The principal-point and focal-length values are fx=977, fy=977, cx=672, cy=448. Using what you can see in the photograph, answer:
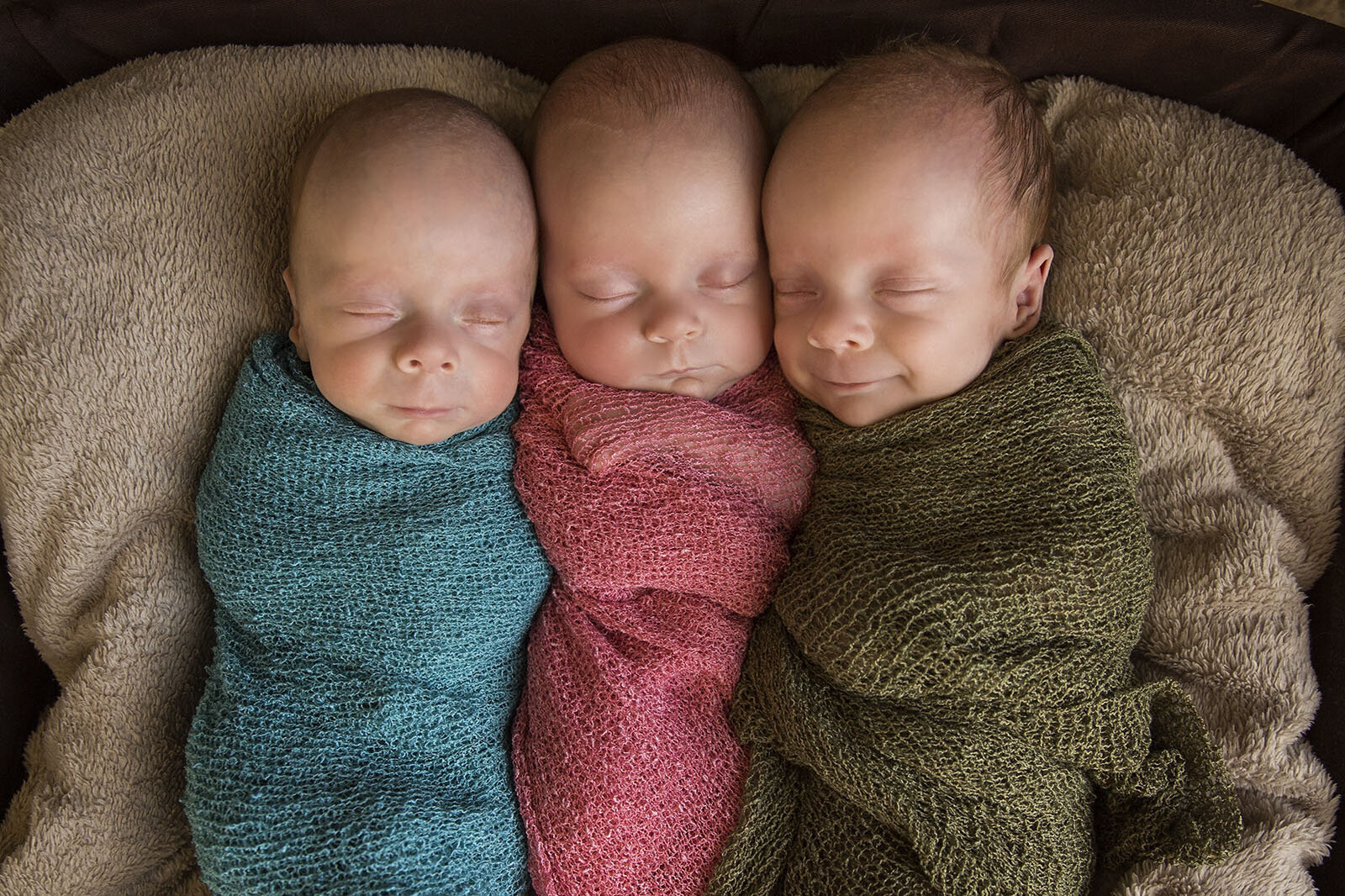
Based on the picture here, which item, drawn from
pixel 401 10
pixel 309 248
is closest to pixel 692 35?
pixel 401 10

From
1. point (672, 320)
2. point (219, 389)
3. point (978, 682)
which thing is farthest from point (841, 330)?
point (219, 389)

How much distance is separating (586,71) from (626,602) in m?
0.71

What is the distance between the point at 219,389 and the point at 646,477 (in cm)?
63

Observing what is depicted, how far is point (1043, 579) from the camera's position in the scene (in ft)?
3.68

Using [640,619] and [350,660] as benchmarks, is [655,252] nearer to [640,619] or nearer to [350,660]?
[640,619]

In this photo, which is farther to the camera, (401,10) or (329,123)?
(401,10)

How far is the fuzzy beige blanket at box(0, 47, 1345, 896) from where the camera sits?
127cm

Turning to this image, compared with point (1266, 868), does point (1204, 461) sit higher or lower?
higher

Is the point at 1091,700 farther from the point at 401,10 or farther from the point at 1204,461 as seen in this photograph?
the point at 401,10

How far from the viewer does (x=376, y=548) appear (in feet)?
4.02

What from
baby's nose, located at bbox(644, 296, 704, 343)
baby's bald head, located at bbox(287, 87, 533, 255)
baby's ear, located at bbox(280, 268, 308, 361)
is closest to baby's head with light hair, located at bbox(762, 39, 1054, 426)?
baby's nose, located at bbox(644, 296, 704, 343)

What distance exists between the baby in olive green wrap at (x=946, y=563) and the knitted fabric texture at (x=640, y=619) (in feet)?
0.18

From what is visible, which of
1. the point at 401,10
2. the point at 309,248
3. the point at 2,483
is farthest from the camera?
the point at 401,10

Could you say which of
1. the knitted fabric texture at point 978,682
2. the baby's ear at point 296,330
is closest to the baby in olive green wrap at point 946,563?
the knitted fabric texture at point 978,682
